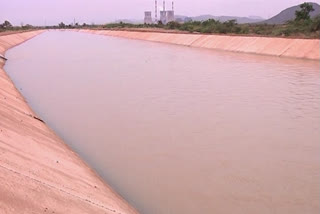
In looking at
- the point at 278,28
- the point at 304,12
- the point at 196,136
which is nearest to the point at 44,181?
the point at 196,136

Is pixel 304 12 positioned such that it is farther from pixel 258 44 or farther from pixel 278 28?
pixel 258 44

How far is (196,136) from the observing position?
9547mm

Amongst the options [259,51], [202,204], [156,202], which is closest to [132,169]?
[156,202]

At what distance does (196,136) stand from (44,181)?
4.97 m

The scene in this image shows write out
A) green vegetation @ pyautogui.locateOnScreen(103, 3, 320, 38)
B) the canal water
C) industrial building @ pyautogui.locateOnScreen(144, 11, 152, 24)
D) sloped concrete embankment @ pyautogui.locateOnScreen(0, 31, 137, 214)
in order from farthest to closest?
industrial building @ pyautogui.locateOnScreen(144, 11, 152, 24), green vegetation @ pyautogui.locateOnScreen(103, 3, 320, 38), the canal water, sloped concrete embankment @ pyautogui.locateOnScreen(0, 31, 137, 214)

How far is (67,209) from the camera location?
4.74 m

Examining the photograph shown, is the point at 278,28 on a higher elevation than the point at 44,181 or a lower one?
lower

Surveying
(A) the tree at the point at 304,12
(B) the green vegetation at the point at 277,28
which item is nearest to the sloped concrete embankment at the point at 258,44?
(B) the green vegetation at the point at 277,28

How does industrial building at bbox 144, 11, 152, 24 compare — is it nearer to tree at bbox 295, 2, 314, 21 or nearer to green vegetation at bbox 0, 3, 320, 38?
green vegetation at bbox 0, 3, 320, 38

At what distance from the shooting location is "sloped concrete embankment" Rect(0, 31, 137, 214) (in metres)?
4.50

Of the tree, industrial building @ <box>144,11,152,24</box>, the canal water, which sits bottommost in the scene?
industrial building @ <box>144,11,152,24</box>

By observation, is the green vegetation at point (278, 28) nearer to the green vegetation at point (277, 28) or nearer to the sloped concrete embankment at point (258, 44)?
the green vegetation at point (277, 28)

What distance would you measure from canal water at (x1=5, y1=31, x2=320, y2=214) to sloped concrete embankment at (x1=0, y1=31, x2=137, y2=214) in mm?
732

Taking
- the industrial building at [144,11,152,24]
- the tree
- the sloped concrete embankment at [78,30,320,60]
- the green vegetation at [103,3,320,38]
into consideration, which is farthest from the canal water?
the industrial building at [144,11,152,24]
